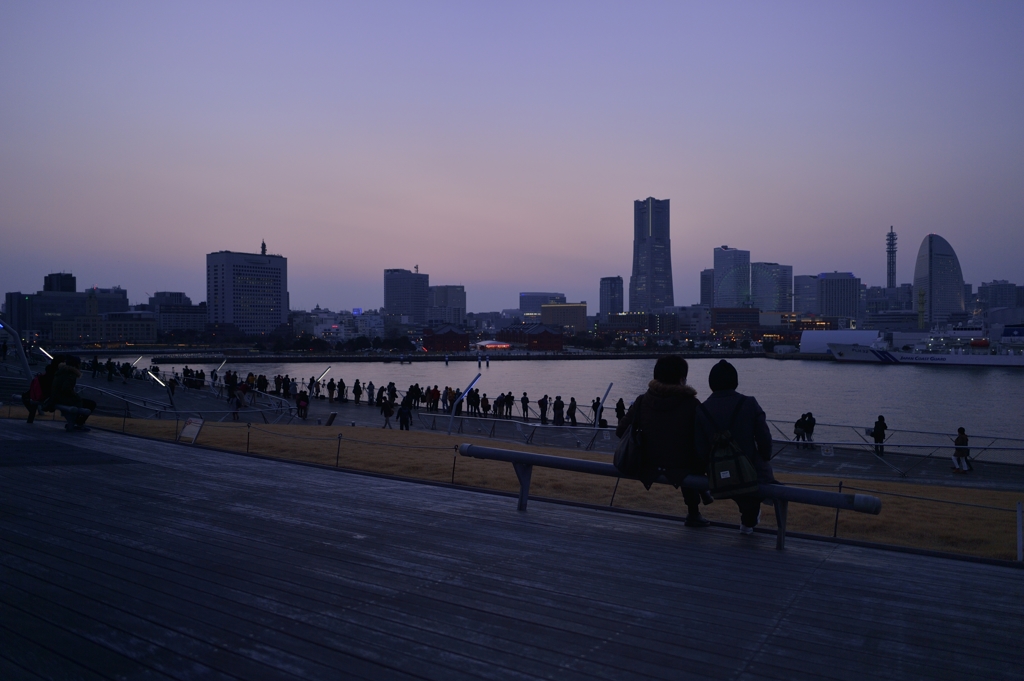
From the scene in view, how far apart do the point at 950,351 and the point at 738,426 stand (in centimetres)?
11364

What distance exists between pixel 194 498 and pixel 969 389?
233 feet

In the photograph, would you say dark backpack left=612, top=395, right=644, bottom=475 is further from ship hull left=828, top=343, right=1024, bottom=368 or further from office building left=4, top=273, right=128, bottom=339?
office building left=4, top=273, right=128, bottom=339

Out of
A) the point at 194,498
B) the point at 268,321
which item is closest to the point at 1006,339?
the point at 194,498

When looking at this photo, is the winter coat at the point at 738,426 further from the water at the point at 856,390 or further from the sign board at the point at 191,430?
the water at the point at 856,390

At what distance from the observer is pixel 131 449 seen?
28.0 feet

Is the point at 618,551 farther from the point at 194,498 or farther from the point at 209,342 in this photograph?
the point at 209,342

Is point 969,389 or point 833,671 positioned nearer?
point 833,671

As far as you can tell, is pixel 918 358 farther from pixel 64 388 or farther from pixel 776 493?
pixel 776 493

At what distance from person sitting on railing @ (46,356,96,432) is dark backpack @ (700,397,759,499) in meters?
9.17

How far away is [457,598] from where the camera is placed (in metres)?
Answer: 3.37

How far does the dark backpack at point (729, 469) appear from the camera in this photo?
14.1 feet

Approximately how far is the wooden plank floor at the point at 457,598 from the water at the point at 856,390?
18955 mm

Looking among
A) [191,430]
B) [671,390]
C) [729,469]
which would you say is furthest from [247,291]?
[729,469]

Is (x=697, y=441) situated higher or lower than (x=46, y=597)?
higher
